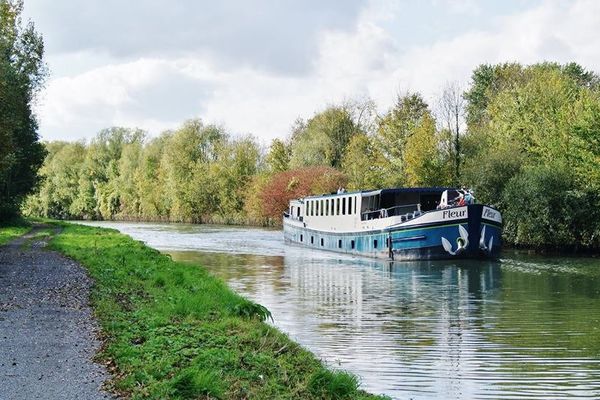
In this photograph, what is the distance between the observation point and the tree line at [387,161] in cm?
4119

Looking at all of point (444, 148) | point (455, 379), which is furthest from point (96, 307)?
point (444, 148)

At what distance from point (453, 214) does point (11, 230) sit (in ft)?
94.9

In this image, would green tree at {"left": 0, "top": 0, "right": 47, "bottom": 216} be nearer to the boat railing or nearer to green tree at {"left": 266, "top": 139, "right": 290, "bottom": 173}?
the boat railing

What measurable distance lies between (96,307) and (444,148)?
151ft

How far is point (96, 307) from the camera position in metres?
15.1

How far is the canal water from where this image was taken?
1212 centimetres

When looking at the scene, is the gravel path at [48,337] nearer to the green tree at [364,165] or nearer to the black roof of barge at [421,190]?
the black roof of barge at [421,190]

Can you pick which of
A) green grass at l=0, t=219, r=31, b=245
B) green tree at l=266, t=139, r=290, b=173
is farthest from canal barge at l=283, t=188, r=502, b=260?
green tree at l=266, t=139, r=290, b=173

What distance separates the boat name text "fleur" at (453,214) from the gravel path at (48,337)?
1906 cm

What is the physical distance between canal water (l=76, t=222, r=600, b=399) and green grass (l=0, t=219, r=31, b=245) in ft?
37.4

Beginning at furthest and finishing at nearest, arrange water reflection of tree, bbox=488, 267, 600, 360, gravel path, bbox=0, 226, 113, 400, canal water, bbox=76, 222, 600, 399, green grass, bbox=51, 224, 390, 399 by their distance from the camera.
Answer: water reflection of tree, bbox=488, 267, 600, 360, canal water, bbox=76, 222, 600, 399, green grass, bbox=51, 224, 390, 399, gravel path, bbox=0, 226, 113, 400

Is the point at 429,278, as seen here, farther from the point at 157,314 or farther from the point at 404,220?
the point at 157,314

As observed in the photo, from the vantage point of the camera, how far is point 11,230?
149ft

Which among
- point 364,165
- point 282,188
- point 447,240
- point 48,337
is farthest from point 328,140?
point 48,337
